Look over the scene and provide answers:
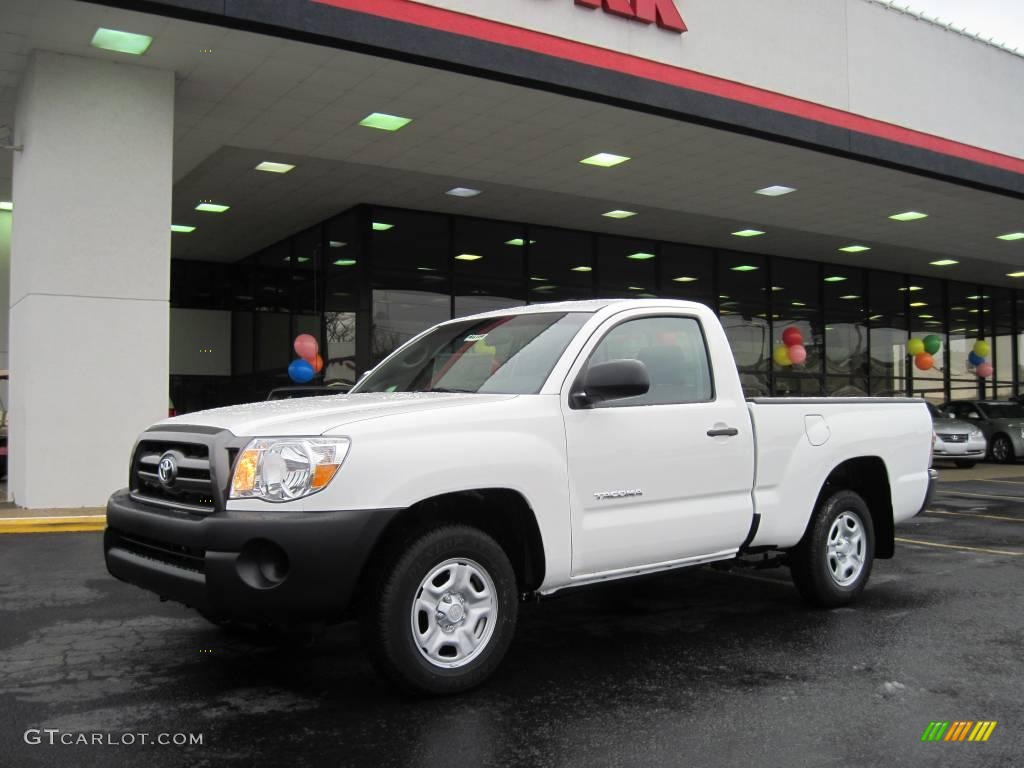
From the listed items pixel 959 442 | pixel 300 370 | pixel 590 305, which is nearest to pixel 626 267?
pixel 959 442

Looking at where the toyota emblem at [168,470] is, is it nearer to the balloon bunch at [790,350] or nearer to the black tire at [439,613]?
the black tire at [439,613]

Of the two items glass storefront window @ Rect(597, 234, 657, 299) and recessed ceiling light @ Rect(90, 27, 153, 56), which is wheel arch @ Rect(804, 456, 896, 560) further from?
glass storefront window @ Rect(597, 234, 657, 299)

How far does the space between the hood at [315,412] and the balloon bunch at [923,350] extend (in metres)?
25.8

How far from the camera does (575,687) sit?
454cm

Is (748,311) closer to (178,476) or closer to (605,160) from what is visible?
(605,160)

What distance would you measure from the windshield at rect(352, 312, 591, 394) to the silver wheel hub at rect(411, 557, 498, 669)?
1017mm

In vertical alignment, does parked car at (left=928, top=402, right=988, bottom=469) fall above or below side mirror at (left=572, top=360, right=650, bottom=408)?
below

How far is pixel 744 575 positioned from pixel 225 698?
4538 mm

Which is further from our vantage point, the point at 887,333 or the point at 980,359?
the point at 980,359

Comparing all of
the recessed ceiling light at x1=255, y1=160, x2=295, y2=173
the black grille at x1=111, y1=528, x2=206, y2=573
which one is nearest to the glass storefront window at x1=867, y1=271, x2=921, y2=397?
the recessed ceiling light at x1=255, y1=160, x2=295, y2=173

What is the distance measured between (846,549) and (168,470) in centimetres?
431

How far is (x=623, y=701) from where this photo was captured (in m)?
4.33

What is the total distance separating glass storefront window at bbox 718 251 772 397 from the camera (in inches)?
978

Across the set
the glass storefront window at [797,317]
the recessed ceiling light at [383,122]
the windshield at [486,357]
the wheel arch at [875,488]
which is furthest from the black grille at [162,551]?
the glass storefront window at [797,317]
